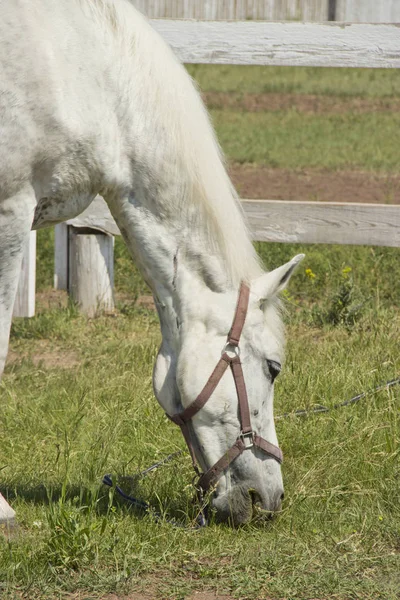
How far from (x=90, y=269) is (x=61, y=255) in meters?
0.34

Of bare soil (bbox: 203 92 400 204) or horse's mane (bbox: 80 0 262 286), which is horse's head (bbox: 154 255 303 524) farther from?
bare soil (bbox: 203 92 400 204)

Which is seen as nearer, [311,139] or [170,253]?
[170,253]

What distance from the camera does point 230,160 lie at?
38.4 ft

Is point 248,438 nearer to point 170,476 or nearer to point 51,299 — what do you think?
point 170,476

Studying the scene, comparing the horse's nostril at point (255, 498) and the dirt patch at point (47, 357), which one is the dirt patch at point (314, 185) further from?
the horse's nostril at point (255, 498)

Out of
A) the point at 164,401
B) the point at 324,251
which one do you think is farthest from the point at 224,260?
the point at 324,251

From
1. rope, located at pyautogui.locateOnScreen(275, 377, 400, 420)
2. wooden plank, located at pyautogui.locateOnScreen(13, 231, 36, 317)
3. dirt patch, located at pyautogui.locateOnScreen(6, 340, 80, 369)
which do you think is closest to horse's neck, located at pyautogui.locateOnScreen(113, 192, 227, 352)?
rope, located at pyautogui.locateOnScreen(275, 377, 400, 420)

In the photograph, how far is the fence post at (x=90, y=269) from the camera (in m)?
6.43

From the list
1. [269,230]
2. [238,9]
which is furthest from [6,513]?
[238,9]

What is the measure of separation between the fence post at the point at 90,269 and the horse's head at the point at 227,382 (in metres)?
3.15

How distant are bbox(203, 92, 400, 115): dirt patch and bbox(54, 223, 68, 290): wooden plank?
406 inches

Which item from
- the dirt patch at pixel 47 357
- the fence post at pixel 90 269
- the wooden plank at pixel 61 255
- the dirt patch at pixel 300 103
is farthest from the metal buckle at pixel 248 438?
the dirt patch at pixel 300 103

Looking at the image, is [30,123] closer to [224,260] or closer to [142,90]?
[142,90]

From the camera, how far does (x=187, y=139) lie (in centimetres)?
326
